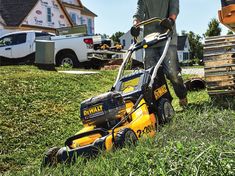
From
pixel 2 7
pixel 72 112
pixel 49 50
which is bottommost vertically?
pixel 72 112

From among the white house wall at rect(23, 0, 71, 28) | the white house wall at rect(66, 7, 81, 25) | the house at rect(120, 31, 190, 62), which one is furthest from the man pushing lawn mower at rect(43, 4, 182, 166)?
the house at rect(120, 31, 190, 62)

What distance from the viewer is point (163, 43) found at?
258 inches

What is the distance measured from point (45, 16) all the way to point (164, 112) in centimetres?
3754

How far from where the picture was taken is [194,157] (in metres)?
2.82

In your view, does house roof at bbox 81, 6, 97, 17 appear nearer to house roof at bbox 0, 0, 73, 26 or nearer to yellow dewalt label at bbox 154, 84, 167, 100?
house roof at bbox 0, 0, 73, 26

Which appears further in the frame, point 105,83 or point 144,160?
point 105,83

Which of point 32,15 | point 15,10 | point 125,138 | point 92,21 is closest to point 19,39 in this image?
point 125,138

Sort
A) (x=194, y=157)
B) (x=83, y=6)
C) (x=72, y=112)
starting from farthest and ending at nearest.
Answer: (x=83, y=6) → (x=72, y=112) → (x=194, y=157)

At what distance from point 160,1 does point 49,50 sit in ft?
28.9

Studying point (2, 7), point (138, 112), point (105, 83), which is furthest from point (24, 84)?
point (2, 7)

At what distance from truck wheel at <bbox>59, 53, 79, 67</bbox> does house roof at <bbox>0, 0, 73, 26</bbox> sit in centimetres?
1939

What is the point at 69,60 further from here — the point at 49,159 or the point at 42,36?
the point at 49,159

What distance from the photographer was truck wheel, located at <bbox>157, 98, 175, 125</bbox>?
205 inches

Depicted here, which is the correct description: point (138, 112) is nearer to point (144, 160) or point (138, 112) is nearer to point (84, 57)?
point (144, 160)
